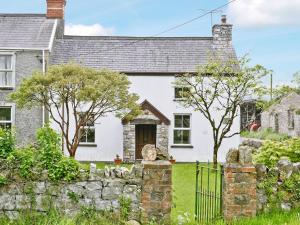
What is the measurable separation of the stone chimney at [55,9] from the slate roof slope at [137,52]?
56.5 inches

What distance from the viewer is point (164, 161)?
9.38 metres

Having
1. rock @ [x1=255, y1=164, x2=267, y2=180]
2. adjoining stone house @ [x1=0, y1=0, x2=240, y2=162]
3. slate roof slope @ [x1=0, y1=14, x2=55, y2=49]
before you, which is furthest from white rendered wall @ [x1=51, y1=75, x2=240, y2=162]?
rock @ [x1=255, y1=164, x2=267, y2=180]

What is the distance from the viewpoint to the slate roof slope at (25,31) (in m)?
27.9

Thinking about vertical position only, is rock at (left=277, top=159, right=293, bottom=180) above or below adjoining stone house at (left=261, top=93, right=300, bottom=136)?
below

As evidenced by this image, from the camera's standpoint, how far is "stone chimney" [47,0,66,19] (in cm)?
3028

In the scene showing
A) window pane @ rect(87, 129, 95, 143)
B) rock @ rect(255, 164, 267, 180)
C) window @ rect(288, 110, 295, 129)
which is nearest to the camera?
rock @ rect(255, 164, 267, 180)

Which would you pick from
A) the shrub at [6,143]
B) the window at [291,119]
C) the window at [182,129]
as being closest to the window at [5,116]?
the window at [182,129]

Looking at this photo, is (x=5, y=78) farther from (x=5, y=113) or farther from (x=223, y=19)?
(x=223, y=19)

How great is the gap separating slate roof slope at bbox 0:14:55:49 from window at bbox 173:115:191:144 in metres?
8.46

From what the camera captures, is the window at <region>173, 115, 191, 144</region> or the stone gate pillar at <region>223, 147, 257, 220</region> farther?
the window at <region>173, 115, 191, 144</region>

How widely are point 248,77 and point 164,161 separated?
16.1 meters

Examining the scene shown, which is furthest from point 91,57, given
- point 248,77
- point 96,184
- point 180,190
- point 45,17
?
point 96,184

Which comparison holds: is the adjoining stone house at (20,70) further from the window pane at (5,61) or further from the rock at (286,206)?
the rock at (286,206)

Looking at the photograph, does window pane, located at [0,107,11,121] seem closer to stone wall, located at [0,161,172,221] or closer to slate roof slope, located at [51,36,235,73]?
slate roof slope, located at [51,36,235,73]
